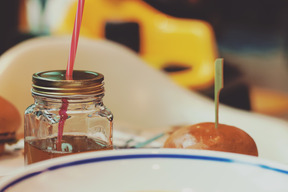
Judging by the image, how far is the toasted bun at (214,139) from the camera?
1.38ft

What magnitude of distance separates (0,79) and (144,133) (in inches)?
11.5

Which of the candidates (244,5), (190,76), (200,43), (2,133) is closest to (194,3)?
(244,5)

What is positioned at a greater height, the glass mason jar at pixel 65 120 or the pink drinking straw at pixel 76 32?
the pink drinking straw at pixel 76 32

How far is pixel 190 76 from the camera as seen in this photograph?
234cm

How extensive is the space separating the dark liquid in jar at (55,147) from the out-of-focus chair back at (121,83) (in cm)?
38

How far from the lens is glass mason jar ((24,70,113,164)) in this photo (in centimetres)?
43

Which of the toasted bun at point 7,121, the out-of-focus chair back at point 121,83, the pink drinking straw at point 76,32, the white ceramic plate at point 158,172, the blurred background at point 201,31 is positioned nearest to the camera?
the white ceramic plate at point 158,172

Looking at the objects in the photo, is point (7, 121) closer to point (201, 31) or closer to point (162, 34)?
point (201, 31)

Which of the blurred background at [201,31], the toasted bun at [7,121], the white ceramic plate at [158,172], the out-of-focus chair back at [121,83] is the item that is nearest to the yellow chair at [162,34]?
the blurred background at [201,31]

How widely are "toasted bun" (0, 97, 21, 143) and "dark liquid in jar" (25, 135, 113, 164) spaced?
90 mm

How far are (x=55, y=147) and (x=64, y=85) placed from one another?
0.06 m

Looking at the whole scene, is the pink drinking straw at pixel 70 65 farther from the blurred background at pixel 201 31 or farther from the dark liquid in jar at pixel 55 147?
the blurred background at pixel 201 31

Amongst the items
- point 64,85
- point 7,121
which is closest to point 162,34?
point 7,121

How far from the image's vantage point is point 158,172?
33cm
